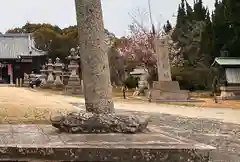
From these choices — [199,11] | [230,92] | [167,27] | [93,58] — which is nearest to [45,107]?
[93,58]

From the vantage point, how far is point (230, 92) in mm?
31062

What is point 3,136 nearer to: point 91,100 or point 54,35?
point 91,100

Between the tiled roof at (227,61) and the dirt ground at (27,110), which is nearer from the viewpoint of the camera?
the dirt ground at (27,110)

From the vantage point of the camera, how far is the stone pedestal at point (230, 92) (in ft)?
101

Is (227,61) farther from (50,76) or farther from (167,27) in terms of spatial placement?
(167,27)

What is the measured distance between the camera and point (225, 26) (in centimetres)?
3812

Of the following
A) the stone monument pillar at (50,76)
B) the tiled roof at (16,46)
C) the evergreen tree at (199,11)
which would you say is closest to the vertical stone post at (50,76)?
the stone monument pillar at (50,76)

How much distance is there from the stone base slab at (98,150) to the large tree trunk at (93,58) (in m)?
0.95

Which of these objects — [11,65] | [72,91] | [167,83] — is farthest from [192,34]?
[11,65]

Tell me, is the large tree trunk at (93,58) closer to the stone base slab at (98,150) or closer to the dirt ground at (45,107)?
the stone base slab at (98,150)

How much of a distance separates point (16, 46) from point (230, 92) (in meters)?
47.1

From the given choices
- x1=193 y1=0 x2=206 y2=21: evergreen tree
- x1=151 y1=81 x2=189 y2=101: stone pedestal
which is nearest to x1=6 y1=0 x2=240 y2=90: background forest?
x1=193 y1=0 x2=206 y2=21: evergreen tree

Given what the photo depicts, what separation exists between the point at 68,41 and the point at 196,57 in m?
28.8

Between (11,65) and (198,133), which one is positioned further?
(11,65)
